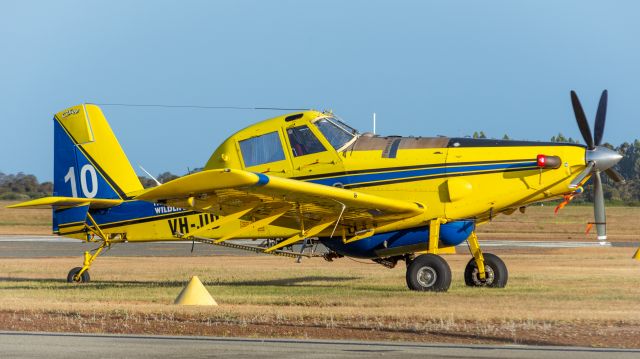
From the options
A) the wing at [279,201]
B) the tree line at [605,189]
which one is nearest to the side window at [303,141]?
the wing at [279,201]

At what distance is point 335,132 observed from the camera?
1725 cm

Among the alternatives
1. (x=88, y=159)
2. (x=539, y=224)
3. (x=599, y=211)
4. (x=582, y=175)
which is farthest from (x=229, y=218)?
(x=539, y=224)

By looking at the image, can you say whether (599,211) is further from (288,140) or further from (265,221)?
(265,221)

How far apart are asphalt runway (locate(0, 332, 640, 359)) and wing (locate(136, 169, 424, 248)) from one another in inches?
149

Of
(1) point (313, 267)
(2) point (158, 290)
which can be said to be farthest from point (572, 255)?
(2) point (158, 290)

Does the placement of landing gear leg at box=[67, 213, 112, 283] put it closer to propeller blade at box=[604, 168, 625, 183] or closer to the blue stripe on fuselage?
the blue stripe on fuselage

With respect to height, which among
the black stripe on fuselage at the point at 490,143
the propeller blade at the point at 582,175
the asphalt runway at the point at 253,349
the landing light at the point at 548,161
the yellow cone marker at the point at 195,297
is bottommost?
the asphalt runway at the point at 253,349

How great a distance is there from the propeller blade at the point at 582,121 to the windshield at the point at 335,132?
3775 millimetres

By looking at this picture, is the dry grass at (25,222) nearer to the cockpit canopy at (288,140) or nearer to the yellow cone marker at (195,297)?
the cockpit canopy at (288,140)

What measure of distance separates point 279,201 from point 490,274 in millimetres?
4195

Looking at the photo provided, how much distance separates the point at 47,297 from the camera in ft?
53.8

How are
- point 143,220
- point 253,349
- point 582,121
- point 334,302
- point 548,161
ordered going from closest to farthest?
point 253,349
point 334,302
point 548,161
point 582,121
point 143,220

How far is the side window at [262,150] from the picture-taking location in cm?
1734

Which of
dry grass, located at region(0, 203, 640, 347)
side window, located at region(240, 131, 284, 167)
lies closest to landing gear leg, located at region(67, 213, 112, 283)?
dry grass, located at region(0, 203, 640, 347)
